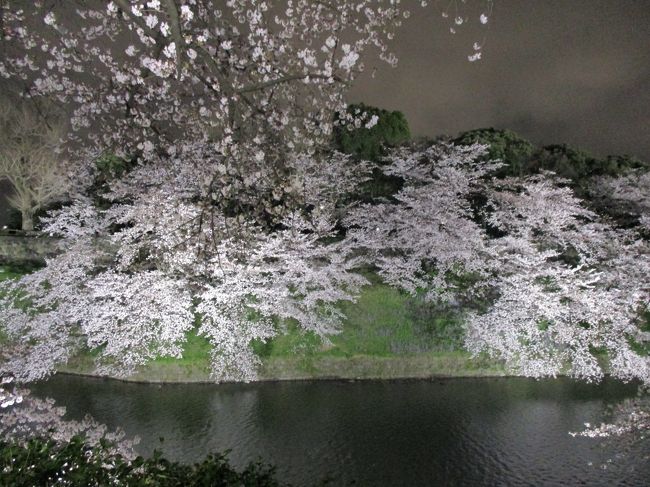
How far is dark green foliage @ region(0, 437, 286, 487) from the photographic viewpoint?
435cm

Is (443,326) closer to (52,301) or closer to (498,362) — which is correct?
(498,362)

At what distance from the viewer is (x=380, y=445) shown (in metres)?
13.0

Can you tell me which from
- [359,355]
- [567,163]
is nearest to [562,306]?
[359,355]

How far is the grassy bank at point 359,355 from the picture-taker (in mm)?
18630

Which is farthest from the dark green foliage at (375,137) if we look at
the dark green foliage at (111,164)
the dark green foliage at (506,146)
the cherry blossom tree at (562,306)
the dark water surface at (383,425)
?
the dark water surface at (383,425)

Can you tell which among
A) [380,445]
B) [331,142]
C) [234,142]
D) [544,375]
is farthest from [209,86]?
[331,142]

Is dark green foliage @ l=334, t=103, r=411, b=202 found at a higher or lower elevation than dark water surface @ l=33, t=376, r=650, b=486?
higher

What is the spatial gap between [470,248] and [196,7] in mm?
15600

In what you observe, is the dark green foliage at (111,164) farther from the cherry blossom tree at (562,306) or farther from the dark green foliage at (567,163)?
the dark green foliage at (567,163)

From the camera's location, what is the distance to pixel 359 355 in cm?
1912

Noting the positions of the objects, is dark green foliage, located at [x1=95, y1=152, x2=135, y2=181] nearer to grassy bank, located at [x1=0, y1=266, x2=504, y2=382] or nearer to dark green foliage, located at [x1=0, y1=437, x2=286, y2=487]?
grassy bank, located at [x1=0, y1=266, x2=504, y2=382]

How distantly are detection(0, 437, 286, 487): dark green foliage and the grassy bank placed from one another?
1378 centimetres

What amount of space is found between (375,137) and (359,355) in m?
13.8

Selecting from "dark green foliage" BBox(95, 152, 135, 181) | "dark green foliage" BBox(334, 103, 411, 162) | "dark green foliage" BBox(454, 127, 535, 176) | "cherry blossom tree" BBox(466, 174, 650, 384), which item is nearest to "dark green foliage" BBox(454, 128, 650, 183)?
"dark green foliage" BBox(454, 127, 535, 176)
